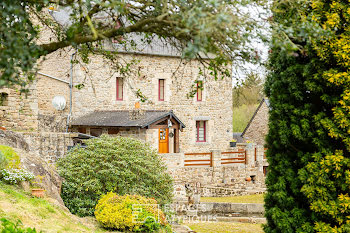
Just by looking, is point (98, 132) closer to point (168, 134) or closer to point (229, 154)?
point (168, 134)

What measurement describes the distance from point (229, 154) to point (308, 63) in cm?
1465

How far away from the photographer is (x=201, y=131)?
2338cm

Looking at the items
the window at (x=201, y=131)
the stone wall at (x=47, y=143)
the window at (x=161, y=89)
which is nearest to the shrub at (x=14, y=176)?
the stone wall at (x=47, y=143)

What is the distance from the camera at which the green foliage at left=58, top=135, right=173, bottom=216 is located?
9359mm

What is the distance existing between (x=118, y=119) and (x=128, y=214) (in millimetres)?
10313

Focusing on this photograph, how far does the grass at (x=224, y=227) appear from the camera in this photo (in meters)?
11.5

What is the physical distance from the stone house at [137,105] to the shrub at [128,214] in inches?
327

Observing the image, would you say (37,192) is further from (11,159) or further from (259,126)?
(259,126)

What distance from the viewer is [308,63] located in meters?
6.61

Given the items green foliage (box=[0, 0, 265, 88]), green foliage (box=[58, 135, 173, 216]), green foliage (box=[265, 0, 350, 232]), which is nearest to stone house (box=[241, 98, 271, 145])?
green foliage (box=[58, 135, 173, 216])

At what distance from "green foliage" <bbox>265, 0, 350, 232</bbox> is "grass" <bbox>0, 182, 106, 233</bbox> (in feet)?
11.3

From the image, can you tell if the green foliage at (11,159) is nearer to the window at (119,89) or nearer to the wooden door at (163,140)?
the window at (119,89)

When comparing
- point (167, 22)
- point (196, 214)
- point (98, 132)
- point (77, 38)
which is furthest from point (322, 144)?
point (98, 132)

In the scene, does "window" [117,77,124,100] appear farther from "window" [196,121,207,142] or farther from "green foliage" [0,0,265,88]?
Result: "green foliage" [0,0,265,88]
